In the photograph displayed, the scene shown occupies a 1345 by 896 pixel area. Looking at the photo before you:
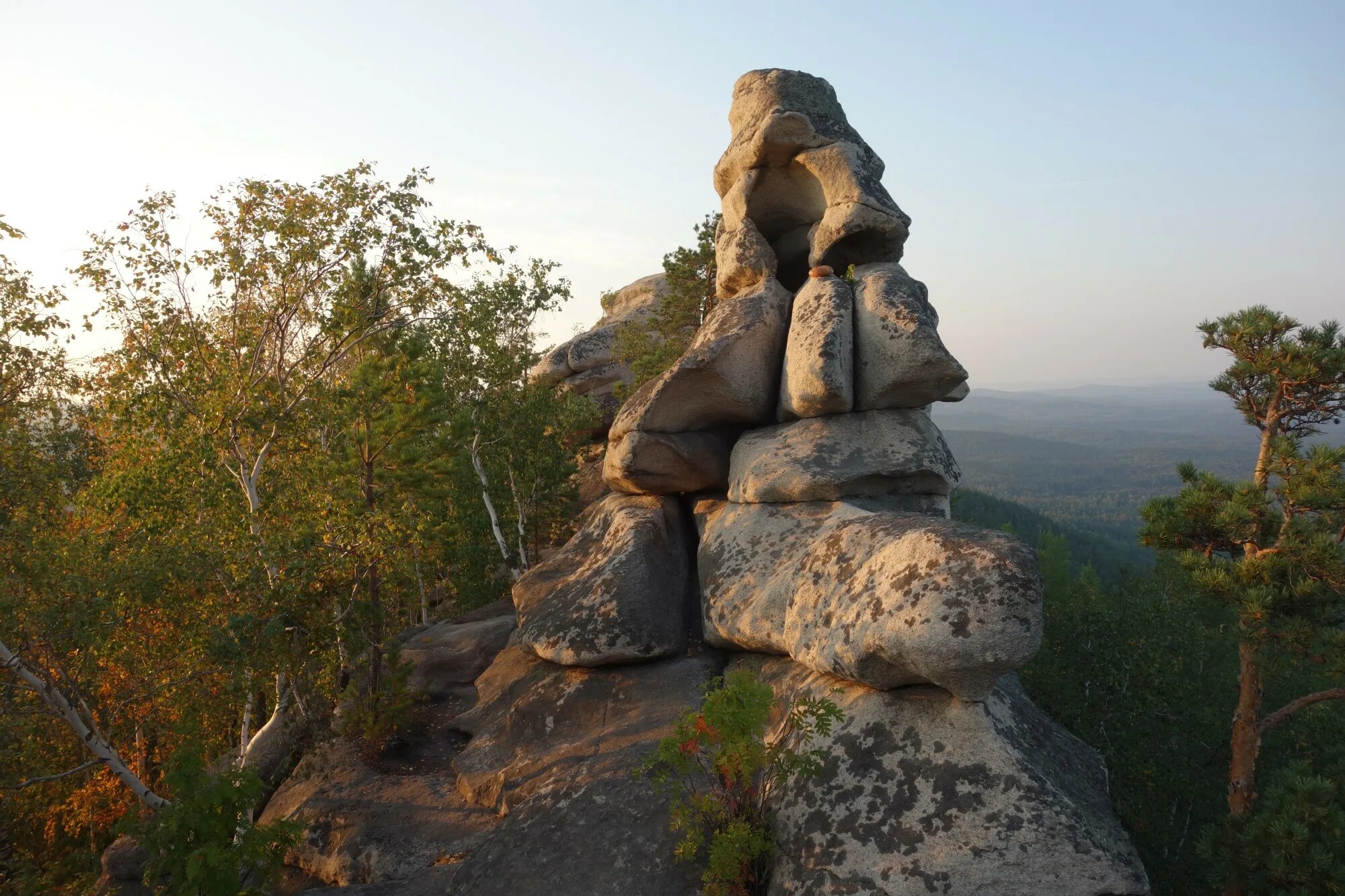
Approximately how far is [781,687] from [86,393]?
2022 cm

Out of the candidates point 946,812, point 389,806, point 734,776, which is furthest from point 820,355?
point 389,806

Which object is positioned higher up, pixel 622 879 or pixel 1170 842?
pixel 622 879

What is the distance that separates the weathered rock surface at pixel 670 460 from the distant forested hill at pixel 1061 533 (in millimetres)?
74526

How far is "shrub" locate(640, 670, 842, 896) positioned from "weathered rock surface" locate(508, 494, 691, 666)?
13.7 ft

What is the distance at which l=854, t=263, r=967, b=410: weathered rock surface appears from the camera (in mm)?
12961

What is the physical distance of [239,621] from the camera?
12.0 m

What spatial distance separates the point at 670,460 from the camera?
14953 millimetres

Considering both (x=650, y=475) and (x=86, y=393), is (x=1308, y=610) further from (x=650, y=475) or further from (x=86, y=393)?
(x=86, y=393)

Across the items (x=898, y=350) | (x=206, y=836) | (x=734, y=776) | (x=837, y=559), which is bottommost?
(x=206, y=836)

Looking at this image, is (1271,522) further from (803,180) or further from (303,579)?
(303,579)

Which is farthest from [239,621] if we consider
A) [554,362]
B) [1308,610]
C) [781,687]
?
[554,362]

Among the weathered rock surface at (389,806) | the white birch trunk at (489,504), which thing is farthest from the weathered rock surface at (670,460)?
the white birch trunk at (489,504)

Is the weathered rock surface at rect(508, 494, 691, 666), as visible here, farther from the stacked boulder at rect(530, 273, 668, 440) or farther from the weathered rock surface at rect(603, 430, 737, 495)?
the stacked boulder at rect(530, 273, 668, 440)

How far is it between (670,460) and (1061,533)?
8347 cm
